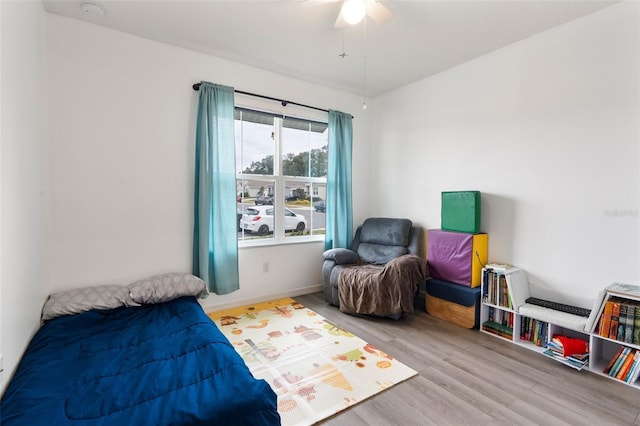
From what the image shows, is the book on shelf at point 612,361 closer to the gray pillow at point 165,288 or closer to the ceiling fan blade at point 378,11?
the ceiling fan blade at point 378,11

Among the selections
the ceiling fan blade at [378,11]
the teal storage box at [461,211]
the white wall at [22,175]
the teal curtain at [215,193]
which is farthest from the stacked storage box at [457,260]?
the white wall at [22,175]

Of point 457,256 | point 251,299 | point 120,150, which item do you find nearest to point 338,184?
point 457,256

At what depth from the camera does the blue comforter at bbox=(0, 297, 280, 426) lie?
4.05 ft

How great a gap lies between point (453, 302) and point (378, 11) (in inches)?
102

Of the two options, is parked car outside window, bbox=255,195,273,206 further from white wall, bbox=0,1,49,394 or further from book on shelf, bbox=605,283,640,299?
book on shelf, bbox=605,283,640,299

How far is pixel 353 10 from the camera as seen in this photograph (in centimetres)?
196

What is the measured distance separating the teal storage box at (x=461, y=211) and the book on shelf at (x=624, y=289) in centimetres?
103

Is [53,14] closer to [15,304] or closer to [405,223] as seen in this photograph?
[15,304]

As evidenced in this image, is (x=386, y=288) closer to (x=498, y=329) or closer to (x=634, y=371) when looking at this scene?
(x=498, y=329)

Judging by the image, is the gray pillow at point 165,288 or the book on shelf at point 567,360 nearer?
the book on shelf at point 567,360

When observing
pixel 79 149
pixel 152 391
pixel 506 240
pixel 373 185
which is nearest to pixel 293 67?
pixel 373 185

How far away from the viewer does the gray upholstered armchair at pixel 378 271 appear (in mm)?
2883

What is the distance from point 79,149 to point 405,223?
3.29 metres

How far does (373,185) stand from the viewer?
431 centimetres
